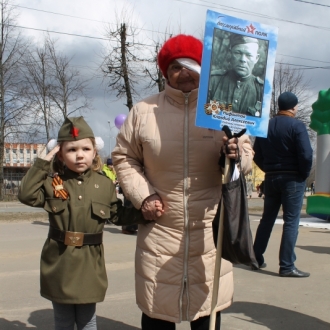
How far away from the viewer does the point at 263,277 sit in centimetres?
526

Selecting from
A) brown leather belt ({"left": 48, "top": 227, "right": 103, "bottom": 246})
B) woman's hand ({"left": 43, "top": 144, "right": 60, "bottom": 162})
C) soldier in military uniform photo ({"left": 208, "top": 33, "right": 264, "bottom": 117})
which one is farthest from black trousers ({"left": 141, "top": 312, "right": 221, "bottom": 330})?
soldier in military uniform photo ({"left": 208, "top": 33, "right": 264, "bottom": 117})

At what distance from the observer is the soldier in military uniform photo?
2.70 meters

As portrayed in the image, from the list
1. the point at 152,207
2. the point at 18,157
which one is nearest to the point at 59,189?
the point at 152,207

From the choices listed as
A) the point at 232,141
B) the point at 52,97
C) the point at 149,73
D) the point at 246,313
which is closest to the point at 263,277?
the point at 246,313

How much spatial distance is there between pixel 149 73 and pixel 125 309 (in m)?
20.2

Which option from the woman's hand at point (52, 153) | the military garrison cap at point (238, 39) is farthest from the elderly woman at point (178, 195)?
the woman's hand at point (52, 153)

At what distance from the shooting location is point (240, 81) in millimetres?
2717

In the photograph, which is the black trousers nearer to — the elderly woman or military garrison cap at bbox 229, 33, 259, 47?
the elderly woman

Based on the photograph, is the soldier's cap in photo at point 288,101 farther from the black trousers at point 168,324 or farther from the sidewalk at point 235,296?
the black trousers at point 168,324

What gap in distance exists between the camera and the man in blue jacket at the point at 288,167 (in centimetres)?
525

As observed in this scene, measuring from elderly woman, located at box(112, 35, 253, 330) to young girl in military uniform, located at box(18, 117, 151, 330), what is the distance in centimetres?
21

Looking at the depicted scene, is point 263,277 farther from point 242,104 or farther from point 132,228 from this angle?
point 132,228

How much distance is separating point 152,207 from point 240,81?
850 millimetres

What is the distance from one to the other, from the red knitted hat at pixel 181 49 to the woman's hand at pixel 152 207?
2.55 feet
